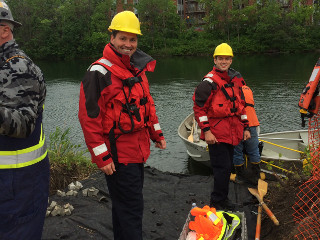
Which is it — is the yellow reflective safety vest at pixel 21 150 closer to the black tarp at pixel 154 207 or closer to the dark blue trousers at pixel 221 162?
the black tarp at pixel 154 207

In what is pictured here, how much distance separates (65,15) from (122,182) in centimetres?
5768

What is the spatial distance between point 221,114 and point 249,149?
1.46m

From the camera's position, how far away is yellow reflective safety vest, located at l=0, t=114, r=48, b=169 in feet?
7.38

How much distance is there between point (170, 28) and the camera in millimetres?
54094

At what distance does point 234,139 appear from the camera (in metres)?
4.40

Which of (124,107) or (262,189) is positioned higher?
(124,107)

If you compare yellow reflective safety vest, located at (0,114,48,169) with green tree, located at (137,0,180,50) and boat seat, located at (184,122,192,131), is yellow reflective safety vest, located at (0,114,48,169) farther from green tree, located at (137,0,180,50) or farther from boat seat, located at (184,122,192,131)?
green tree, located at (137,0,180,50)

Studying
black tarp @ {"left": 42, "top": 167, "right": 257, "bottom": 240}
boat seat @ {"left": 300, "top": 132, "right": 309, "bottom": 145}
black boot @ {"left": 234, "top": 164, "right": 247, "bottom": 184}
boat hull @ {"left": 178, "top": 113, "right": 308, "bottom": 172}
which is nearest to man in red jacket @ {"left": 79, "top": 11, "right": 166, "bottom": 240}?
black tarp @ {"left": 42, "top": 167, "right": 257, "bottom": 240}

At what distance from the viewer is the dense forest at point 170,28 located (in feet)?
155

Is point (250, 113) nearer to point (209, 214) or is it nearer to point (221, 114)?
point (221, 114)

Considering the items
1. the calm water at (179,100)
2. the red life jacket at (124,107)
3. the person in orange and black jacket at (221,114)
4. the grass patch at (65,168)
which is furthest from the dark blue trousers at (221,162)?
the calm water at (179,100)

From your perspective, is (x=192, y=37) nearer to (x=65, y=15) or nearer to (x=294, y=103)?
(x=65, y=15)

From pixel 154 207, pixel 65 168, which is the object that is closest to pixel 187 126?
pixel 65 168

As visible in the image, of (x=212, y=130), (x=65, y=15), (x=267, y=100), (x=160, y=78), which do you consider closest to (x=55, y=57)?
(x=65, y=15)
